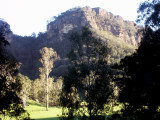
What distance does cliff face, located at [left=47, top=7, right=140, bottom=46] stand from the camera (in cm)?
14138

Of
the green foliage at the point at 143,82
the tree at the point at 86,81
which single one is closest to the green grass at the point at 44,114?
the tree at the point at 86,81

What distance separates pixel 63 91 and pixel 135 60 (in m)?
6.56

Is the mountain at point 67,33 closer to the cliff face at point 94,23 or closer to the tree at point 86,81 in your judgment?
the cliff face at point 94,23

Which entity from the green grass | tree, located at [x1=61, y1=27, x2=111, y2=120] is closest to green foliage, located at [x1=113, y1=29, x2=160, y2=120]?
tree, located at [x1=61, y1=27, x2=111, y2=120]

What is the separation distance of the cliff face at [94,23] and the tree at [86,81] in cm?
12493

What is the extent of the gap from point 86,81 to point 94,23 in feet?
444

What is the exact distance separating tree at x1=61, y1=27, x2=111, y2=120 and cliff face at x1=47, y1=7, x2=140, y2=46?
4918 inches

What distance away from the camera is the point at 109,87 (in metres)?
11.1

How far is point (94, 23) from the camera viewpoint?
142 m

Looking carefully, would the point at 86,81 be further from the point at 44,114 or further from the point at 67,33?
the point at 67,33

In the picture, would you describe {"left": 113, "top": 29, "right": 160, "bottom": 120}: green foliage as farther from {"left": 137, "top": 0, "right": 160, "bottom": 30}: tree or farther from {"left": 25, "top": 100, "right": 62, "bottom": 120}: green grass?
{"left": 25, "top": 100, "right": 62, "bottom": 120}: green grass

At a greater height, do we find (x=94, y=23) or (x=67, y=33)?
(x=94, y=23)

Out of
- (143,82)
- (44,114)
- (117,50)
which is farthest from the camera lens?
(117,50)

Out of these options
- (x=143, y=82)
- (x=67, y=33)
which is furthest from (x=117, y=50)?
(x=143, y=82)
